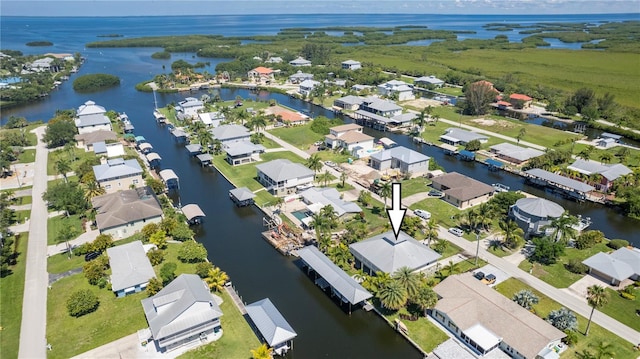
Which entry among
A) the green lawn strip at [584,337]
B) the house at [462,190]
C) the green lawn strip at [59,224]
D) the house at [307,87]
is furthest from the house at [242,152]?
the house at [307,87]

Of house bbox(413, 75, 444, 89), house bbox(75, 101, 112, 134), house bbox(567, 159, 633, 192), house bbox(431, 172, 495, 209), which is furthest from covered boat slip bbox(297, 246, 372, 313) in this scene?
house bbox(413, 75, 444, 89)

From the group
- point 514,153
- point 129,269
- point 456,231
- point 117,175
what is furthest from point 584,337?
point 117,175

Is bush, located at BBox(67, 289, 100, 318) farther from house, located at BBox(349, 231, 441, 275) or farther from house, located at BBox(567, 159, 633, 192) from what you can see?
house, located at BBox(567, 159, 633, 192)

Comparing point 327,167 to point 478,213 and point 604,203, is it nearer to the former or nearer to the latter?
point 478,213

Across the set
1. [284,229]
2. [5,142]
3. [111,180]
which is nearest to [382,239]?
[284,229]

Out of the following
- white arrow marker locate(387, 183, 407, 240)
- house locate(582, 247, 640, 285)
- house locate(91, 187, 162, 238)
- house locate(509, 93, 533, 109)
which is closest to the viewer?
house locate(582, 247, 640, 285)
